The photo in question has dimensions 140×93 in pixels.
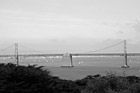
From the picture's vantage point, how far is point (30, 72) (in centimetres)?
1401

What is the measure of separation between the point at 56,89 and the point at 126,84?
3.43 meters

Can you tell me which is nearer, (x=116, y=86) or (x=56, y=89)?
(x=56, y=89)

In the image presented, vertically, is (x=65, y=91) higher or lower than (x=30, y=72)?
lower

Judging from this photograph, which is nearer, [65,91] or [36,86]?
[36,86]

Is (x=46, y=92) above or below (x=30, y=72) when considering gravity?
below

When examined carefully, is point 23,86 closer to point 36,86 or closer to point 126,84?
point 36,86

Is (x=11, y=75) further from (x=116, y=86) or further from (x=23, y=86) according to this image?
(x=116, y=86)

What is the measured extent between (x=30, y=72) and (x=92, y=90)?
3.20 meters

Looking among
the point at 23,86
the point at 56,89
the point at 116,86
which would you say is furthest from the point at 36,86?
the point at 116,86

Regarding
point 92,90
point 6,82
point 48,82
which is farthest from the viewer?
point 92,90

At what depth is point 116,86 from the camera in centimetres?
1608

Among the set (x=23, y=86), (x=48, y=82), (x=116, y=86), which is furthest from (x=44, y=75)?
(x=116, y=86)

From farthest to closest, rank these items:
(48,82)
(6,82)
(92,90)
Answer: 1. (92,90)
2. (48,82)
3. (6,82)

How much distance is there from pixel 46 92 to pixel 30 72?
1094 millimetres
